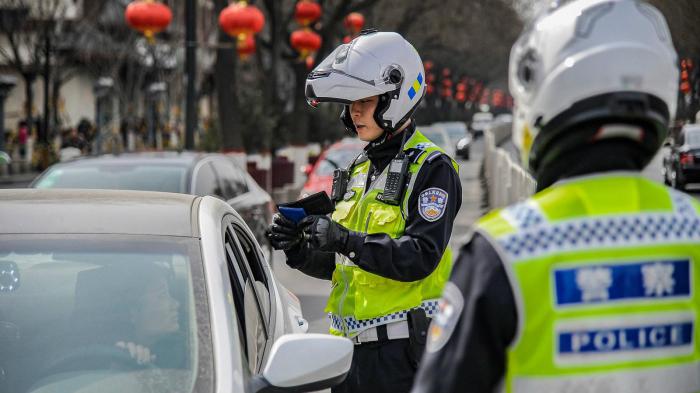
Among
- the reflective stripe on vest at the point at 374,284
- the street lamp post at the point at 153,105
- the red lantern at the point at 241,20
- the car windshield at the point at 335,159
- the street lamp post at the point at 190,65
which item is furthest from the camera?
the street lamp post at the point at 153,105

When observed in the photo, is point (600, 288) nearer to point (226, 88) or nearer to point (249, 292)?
point (249, 292)

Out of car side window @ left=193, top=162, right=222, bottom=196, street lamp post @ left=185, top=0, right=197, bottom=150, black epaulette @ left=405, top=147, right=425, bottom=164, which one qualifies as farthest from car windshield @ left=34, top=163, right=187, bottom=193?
street lamp post @ left=185, top=0, right=197, bottom=150

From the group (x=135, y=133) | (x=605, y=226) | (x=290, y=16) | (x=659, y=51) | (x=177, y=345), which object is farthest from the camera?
(x=135, y=133)

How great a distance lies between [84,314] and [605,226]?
194 centimetres

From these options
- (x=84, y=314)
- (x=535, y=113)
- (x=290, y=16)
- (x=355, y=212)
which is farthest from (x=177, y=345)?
(x=290, y=16)

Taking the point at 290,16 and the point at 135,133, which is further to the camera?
the point at 135,133

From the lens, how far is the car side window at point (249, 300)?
358 centimetres

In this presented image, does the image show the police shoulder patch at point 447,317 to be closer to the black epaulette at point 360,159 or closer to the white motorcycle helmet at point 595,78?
the white motorcycle helmet at point 595,78

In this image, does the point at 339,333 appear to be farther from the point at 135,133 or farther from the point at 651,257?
the point at 135,133

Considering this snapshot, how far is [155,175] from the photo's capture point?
388 inches

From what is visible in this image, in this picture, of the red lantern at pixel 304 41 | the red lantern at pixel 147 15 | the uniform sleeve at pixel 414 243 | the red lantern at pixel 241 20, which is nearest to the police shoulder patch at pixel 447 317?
the uniform sleeve at pixel 414 243

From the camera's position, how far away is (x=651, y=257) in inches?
79.6

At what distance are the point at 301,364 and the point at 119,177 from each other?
6845mm

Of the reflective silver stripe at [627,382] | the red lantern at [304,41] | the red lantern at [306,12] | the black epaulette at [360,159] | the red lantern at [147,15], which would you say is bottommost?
the reflective silver stripe at [627,382]
